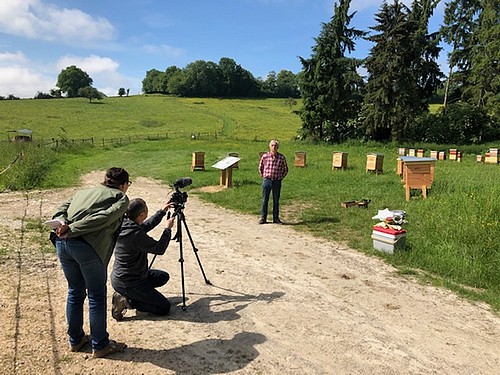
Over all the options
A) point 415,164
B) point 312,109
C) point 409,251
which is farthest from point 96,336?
point 312,109

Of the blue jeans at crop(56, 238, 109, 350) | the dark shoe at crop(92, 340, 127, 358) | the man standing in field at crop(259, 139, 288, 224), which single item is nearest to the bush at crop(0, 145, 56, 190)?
the man standing in field at crop(259, 139, 288, 224)

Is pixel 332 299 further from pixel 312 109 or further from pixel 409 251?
pixel 312 109

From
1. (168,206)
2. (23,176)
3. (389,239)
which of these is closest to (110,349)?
(168,206)

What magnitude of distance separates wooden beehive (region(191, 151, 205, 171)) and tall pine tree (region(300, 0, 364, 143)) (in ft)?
65.2

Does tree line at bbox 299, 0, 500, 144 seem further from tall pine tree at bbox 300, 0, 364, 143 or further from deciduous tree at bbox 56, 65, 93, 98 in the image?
deciduous tree at bbox 56, 65, 93, 98

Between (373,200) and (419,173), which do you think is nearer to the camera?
(419,173)

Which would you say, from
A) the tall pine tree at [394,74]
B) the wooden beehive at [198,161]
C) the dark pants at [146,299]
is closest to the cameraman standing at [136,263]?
the dark pants at [146,299]

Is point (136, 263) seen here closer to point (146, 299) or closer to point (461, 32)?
point (146, 299)

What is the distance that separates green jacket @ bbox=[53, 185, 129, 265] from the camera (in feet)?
12.0

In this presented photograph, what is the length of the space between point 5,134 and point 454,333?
4896cm

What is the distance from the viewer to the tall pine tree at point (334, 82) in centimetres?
3541

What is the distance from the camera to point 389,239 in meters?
7.49

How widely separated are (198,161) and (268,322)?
14.6 m

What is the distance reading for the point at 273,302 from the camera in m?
5.50
